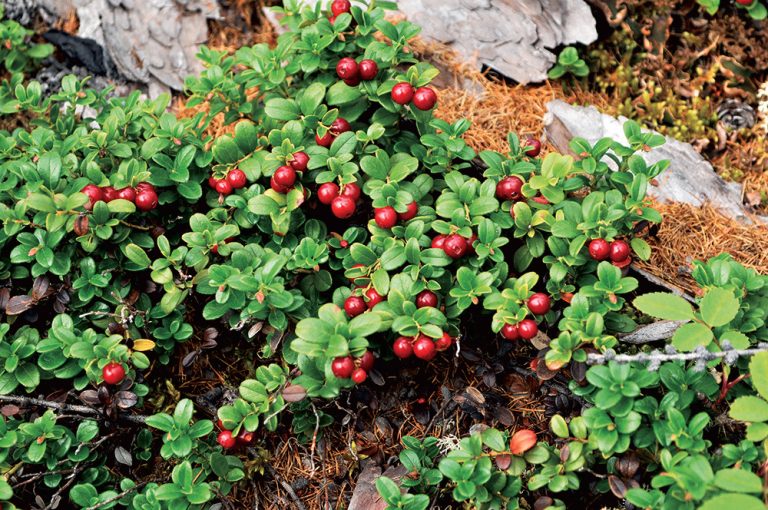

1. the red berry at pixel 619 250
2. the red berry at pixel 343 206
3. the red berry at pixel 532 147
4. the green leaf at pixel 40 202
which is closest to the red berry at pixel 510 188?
the red berry at pixel 532 147

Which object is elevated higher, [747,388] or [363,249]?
[363,249]

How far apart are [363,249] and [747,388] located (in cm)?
187

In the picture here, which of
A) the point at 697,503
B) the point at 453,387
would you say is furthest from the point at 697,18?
the point at 697,503

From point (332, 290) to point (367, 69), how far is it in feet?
3.97

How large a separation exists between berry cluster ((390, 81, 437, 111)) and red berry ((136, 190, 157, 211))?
4.48 ft

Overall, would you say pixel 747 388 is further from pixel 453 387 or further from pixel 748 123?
pixel 748 123

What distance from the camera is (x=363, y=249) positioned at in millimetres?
3273

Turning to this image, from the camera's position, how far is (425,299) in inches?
125

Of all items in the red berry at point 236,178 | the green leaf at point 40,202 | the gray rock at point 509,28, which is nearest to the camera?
the green leaf at point 40,202

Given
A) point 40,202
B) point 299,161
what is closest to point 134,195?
point 40,202

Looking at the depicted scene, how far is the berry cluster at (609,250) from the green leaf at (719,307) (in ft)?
1.50

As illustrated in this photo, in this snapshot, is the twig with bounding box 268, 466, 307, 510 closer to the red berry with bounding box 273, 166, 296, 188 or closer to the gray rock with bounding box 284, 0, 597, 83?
the red berry with bounding box 273, 166, 296, 188

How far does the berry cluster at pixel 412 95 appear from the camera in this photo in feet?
11.4

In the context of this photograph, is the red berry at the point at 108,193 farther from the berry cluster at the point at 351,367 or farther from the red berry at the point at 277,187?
the berry cluster at the point at 351,367
